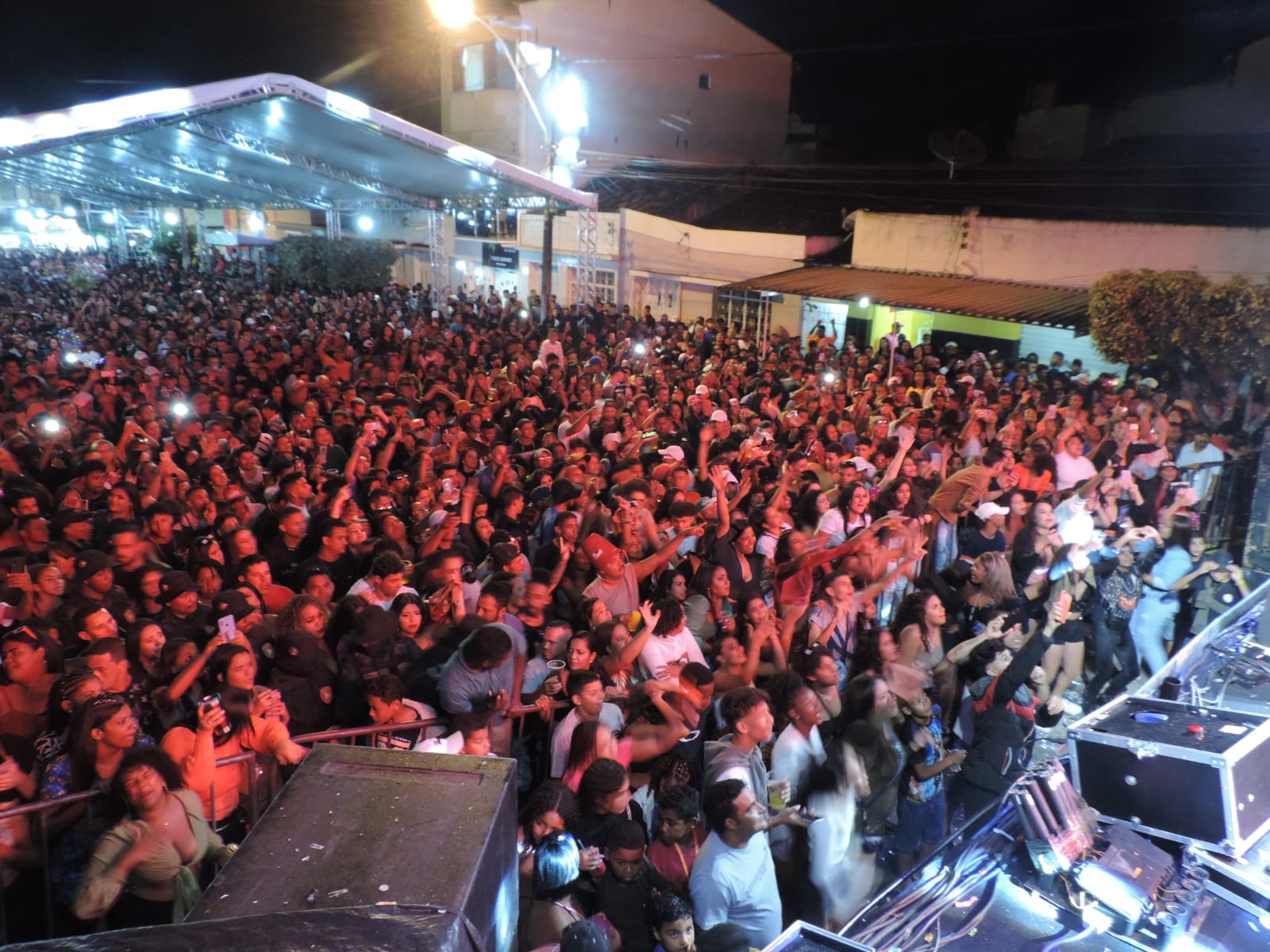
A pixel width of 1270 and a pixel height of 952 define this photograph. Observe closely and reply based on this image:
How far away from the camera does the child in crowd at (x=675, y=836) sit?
2867 millimetres

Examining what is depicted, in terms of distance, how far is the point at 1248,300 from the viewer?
1060 centimetres

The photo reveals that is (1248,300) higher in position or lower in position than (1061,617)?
higher

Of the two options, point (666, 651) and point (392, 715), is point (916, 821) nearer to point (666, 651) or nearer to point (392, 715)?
point (666, 651)

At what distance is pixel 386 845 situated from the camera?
1639mm

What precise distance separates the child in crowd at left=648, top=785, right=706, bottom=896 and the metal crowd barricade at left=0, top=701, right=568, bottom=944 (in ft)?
3.02

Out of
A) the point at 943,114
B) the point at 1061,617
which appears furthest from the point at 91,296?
the point at 943,114

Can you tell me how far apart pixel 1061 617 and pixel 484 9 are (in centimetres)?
3139

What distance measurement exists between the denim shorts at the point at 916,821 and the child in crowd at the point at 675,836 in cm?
122

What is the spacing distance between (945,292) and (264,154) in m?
12.7

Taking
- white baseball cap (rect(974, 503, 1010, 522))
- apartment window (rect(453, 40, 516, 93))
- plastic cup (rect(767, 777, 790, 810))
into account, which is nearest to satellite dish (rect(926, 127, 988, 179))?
apartment window (rect(453, 40, 516, 93))

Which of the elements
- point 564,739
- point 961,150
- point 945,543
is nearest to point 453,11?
point 945,543

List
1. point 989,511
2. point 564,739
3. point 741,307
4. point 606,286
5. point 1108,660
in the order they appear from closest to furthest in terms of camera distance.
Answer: point 564,739, point 1108,660, point 989,511, point 741,307, point 606,286

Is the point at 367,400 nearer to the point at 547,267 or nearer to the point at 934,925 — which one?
the point at 934,925

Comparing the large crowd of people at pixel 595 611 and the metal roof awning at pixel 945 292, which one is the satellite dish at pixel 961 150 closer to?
the metal roof awning at pixel 945 292
